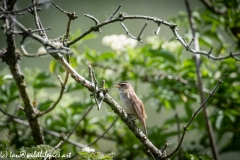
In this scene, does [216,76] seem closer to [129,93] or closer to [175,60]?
[175,60]

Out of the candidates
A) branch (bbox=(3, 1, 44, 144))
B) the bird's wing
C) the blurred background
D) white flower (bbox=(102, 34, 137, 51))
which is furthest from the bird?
branch (bbox=(3, 1, 44, 144))

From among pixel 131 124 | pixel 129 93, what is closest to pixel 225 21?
pixel 129 93

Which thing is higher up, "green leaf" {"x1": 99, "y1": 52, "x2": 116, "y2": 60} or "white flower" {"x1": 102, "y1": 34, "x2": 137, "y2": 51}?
"white flower" {"x1": 102, "y1": 34, "x2": 137, "y2": 51}

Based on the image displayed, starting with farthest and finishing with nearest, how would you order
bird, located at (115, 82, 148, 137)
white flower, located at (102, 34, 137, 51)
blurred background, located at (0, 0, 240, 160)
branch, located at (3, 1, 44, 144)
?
white flower, located at (102, 34, 137, 51) < blurred background, located at (0, 0, 240, 160) < bird, located at (115, 82, 148, 137) < branch, located at (3, 1, 44, 144)

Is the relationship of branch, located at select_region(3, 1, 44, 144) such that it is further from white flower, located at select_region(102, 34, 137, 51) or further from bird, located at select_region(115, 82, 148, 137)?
white flower, located at select_region(102, 34, 137, 51)

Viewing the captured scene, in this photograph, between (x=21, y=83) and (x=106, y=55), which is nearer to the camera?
(x=21, y=83)

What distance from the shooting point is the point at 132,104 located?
3121 millimetres

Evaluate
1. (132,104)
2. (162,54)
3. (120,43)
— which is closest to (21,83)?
(132,104)

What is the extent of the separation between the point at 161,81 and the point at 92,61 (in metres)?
0.80

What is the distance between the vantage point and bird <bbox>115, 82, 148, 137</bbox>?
3.03m

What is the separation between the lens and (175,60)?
372cm

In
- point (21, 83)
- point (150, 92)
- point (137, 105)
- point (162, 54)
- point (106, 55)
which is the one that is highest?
point (106, 55)

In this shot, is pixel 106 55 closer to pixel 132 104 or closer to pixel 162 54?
pixel 162 54

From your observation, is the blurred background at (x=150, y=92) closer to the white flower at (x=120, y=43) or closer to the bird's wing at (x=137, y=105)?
the white flower at (x=120, y=43)
